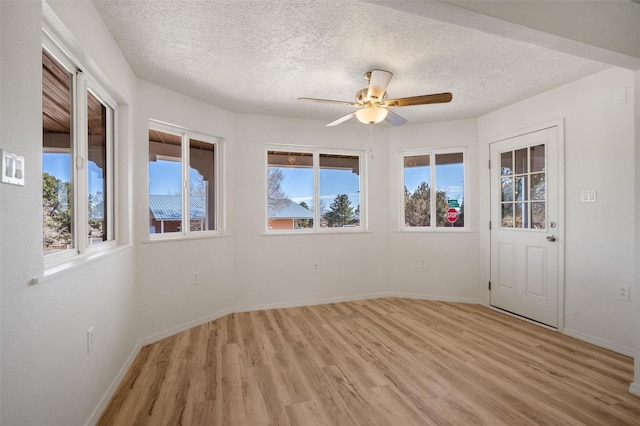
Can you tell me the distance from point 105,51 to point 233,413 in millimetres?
2507

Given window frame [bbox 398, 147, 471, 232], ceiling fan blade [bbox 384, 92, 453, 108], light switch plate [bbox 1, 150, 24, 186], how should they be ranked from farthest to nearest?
1. window frame [bbox 398, 147, 471, 232]
2. ceiling fan blade [bbox 384, 92, 453, 108]
3. light switch plate [bbox 1, 150, 24, 186]

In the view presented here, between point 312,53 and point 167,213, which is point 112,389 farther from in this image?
point 312,53

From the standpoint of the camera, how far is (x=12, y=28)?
1171 millimetres

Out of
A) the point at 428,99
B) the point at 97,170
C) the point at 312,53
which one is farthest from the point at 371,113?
the point at 97,170

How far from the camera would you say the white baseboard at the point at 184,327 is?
3082 mm

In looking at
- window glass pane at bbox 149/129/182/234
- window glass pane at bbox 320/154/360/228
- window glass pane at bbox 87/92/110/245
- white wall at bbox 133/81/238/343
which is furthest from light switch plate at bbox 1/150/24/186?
window glass pane at bbox 320/154/360/228

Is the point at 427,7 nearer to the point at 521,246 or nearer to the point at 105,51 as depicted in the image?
the point at 105,51

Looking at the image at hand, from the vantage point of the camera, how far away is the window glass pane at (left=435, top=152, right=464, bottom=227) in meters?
4.57

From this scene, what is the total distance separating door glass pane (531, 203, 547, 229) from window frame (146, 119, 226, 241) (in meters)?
3.61

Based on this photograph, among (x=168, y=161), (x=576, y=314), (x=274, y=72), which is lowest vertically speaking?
(x=576, y=314)

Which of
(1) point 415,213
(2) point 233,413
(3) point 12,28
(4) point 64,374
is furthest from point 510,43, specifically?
(4) point 64,374

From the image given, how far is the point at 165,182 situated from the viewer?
11.2ft

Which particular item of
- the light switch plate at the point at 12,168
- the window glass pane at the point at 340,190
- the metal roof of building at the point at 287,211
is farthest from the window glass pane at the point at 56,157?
the window glass pane at the point at 340,190

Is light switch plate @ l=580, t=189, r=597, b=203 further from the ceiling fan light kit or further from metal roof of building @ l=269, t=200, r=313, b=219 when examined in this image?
metal roof of building @ l=269, t=200, r=313, b=219
